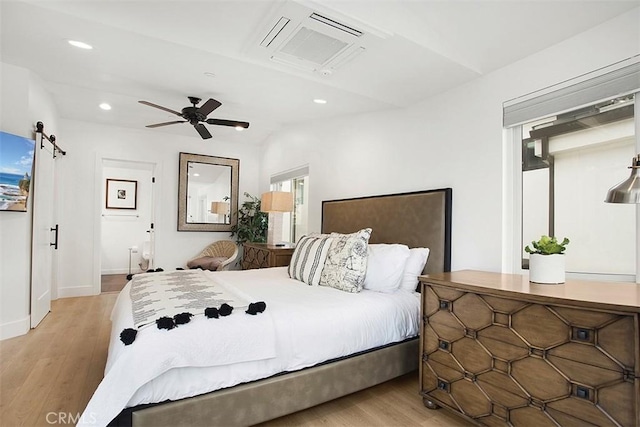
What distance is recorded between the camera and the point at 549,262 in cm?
182

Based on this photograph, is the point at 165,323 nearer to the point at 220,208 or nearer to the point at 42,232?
the point at 42,232

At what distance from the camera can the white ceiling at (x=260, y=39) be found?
6.50 ft

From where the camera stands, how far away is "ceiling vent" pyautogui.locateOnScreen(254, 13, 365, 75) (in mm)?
2061

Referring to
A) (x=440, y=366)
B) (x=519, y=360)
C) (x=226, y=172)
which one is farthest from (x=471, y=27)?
(x=226, y=172)

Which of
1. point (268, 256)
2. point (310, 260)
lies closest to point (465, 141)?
point (310, 260)

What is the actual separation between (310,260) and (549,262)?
1.73 metres

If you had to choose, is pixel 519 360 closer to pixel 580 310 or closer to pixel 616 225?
pixel 580 310

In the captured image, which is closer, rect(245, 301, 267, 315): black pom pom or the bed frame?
the bed frame

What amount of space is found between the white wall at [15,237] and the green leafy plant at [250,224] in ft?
9.81

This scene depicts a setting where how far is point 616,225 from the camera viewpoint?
1.98 m

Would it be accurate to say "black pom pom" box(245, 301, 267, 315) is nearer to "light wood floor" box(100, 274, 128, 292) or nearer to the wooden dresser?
the wooden dresser

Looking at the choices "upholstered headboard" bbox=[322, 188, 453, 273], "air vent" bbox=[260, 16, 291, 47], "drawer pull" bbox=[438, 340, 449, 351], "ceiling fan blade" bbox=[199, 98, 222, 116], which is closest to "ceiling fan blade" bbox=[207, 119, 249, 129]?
"ceiling fan blade" bbox=[199, 98, 222, 116]

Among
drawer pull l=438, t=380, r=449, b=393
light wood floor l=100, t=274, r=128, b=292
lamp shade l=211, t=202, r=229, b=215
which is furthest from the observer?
lamp shade l=211, t=202, r=229, b=215

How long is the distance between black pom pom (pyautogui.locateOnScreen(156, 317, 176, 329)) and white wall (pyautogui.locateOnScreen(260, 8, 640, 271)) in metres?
2.19
